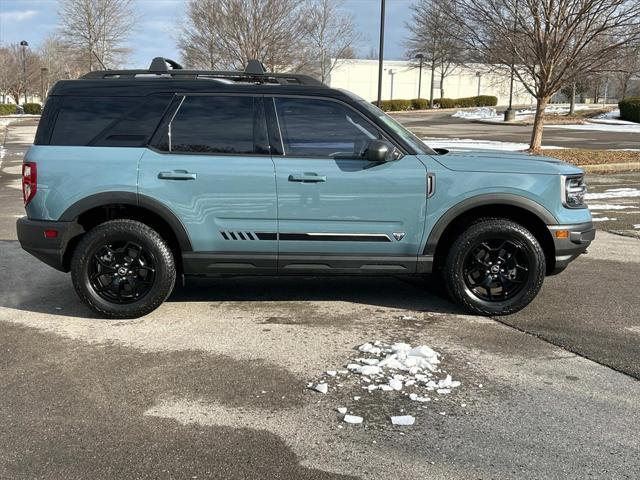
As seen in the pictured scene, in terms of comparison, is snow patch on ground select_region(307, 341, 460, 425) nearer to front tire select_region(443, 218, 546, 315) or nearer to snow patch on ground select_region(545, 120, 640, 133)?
front tire select_region(443, 218, 546, 315)

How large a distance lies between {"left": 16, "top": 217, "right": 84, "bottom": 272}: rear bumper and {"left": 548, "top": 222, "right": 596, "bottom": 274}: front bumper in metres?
3.77

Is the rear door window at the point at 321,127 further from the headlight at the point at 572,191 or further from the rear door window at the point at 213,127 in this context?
the headlight at the point at 572,191

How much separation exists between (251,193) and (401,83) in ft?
218

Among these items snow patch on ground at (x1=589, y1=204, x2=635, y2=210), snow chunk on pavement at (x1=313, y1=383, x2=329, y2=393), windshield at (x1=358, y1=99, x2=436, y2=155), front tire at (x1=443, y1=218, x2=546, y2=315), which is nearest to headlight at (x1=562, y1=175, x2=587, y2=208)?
front tire at (x1=443, y1=218, x2=546, y2=315)

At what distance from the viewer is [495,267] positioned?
5055 millimetres

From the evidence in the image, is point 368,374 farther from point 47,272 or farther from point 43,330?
point 47,272

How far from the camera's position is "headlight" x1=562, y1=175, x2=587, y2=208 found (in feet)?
16.2

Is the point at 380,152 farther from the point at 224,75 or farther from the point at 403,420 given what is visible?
the point at 403,420

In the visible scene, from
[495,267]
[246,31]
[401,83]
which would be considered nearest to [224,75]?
[495,267]

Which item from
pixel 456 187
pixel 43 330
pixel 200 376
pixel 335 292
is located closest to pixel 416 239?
pixel 456 187

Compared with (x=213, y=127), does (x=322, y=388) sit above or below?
below

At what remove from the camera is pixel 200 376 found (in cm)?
392

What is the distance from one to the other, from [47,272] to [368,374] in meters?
4.08

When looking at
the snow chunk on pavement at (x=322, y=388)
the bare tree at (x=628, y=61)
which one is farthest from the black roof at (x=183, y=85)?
the bare tree at (x=628, y=61)
